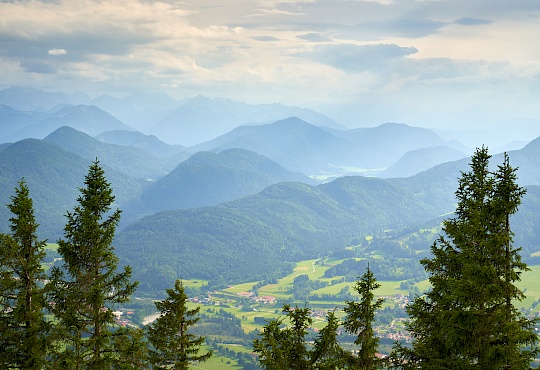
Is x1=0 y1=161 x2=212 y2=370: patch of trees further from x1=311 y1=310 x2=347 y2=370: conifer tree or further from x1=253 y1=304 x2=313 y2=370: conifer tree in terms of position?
x1=311 y1=310 x2=347 y2=370: conifer tree

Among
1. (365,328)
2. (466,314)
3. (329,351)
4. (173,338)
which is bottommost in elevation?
(329,351)

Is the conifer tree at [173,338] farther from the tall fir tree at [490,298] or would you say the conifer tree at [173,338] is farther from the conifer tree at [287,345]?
the tall fir tree at [490,298]

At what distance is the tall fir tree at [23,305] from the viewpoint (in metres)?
20.9

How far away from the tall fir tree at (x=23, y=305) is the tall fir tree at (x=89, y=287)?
0.70 meters

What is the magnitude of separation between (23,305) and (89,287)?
2.58 meters

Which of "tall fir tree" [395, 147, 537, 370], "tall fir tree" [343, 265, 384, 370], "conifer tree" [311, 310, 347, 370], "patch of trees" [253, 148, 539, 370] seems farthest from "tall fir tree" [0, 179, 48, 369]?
"tall fir tree" [395, 147, 537, 370]

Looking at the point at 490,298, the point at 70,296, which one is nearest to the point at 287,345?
the point at 490,298

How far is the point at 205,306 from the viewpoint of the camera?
177625mm

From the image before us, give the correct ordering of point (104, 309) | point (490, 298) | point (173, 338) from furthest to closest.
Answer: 1. point (173, 338)
2. point (104, 309)
3. point (490, 298)

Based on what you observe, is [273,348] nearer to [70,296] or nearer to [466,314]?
[466,314]

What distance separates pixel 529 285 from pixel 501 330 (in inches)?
7127

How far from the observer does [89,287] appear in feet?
69.9

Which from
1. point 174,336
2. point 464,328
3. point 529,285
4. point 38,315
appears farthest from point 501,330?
point 529,285

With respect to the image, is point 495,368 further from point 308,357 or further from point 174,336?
point 174,336
